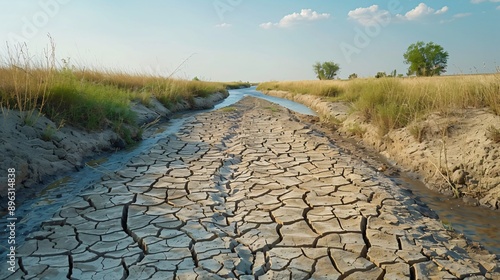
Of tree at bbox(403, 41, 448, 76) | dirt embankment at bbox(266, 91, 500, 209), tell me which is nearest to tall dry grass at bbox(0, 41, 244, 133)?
dirt embankment at bbox(266, 91, 500, 209)

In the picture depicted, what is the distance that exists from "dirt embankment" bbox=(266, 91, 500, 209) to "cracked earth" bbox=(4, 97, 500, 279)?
75cm

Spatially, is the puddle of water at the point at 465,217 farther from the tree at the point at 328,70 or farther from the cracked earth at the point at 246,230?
the tree at the point at 328,70

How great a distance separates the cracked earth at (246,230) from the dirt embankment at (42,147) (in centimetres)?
71

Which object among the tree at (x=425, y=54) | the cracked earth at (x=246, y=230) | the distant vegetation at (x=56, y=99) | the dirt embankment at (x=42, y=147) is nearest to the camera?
the cracked earth at (x=246, y=230)

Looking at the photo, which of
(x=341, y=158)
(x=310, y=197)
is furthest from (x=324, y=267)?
(x=341, y=158)

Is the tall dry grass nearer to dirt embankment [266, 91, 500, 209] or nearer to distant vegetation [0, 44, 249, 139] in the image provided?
distant vegetation [0, 44, 249, 139]

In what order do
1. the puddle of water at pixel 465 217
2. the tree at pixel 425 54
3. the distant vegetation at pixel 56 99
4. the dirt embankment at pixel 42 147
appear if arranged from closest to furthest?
the puddle of water at pixel 465 217
the dirt embankment at pixel 42 147
the distant vegetation at pixel 56 99
the tree at pixel 425 54

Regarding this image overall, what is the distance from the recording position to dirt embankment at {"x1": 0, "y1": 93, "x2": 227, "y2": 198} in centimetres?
381
